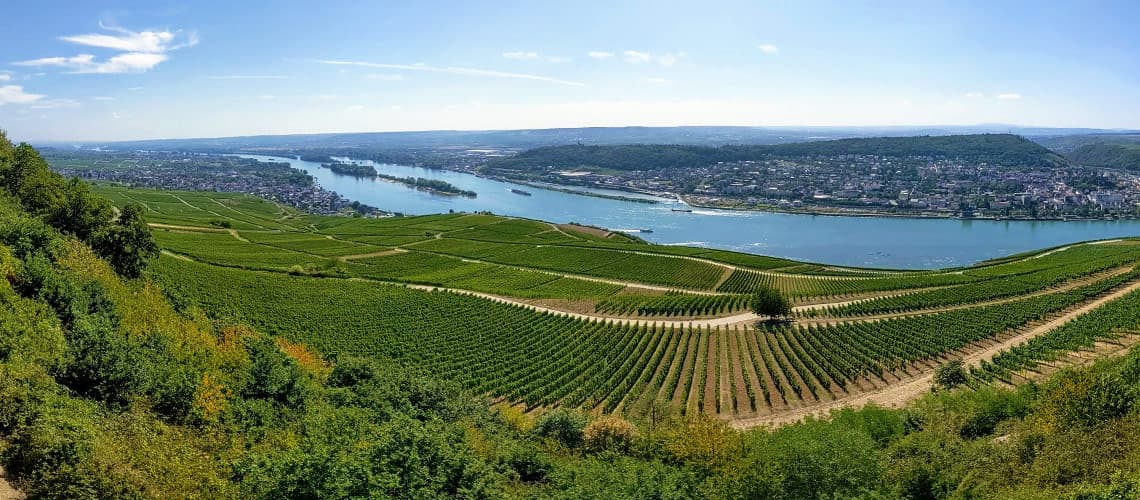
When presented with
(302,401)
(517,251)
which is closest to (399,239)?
(517,251)

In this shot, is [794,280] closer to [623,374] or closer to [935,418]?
[623,374]

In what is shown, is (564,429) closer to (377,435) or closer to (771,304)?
(377,435)

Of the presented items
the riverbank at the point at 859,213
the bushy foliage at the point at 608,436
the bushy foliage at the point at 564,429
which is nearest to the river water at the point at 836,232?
the riverbank at the point at 859,213

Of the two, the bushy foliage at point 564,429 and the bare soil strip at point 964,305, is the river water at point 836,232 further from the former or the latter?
the bushy foliage at point 564,429

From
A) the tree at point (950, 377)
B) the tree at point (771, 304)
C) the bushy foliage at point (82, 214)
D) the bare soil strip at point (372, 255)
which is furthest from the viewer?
the bare soil strip at point (372, 255)

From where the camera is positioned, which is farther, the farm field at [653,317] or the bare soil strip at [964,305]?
the bare soil strip at [964,305]

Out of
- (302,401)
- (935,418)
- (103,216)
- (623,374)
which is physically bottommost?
(623,374)

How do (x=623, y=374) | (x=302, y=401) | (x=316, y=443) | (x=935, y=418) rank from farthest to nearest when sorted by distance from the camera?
(x=623, y=374) → (x=935, y=418) → (x=302, y=401) → (x=316, y=443)
